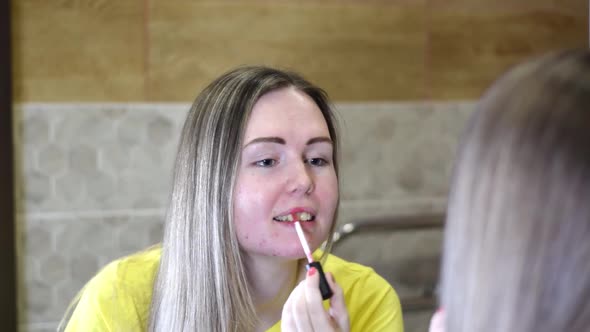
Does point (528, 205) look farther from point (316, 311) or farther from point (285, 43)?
point (285, 43)

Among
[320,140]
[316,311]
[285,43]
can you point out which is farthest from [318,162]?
[285,43]

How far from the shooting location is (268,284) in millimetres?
1268

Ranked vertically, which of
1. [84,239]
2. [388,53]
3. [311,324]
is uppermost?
[388,53]

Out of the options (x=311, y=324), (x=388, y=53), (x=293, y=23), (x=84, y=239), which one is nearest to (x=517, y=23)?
(x=388, y=53)

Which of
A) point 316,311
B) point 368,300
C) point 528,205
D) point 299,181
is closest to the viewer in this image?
point 528,205

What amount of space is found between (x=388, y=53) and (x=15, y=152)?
1045mm

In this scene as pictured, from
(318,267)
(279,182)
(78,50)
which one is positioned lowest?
(318,267)

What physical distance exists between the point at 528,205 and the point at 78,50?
5.18 ft

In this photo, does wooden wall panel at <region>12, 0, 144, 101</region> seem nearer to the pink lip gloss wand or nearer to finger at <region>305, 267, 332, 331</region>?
the pink lip gloss wand

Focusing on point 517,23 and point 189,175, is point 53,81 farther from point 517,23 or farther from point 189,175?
point 517,23

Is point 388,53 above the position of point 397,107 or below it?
above

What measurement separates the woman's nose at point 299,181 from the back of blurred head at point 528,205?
0.55 metres

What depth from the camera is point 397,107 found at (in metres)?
2.23

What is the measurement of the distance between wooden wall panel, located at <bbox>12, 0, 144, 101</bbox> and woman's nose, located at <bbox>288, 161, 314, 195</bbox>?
96 cm
